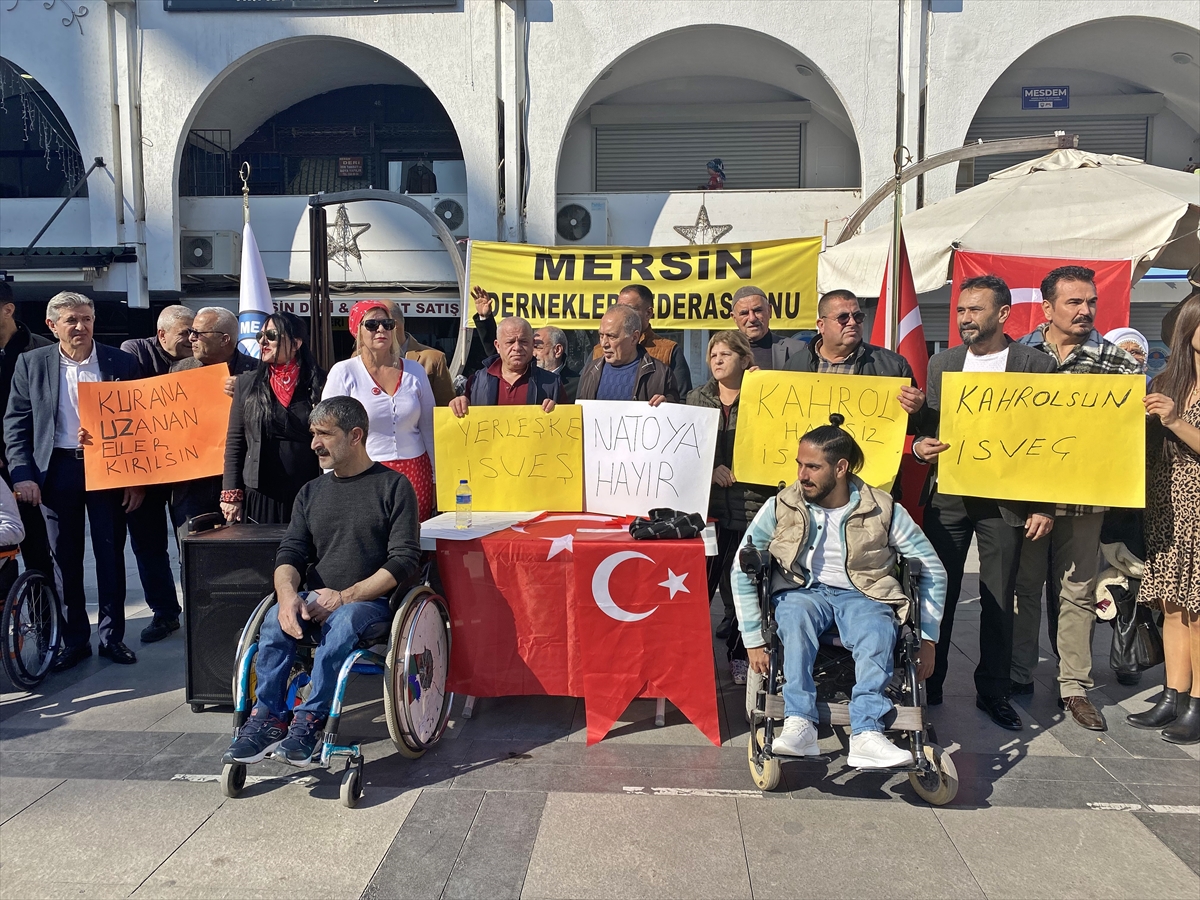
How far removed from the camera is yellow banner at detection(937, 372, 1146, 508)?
4.02m

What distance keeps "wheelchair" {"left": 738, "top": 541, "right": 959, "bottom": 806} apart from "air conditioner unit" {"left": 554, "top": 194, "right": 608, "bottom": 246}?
36.9 feet

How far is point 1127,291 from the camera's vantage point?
722cm

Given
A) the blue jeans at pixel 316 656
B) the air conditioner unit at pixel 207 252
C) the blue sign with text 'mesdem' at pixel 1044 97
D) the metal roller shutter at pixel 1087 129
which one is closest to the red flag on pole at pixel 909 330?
the blue jeans at pixel 316 656

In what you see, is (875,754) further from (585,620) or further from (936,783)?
(585,620)

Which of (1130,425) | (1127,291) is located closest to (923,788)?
(1130,425)

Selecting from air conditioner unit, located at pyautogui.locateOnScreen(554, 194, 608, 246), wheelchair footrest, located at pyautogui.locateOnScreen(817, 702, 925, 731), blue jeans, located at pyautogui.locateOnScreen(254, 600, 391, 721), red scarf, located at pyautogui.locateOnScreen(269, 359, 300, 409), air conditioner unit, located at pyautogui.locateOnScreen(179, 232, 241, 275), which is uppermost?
air conditioner unit, located at pyautogui.locateOnScreen(554, 194, 608, 246)

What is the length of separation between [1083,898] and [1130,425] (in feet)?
6.84

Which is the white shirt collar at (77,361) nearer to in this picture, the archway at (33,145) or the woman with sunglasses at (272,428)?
the woman with sunglasses at (272,428)

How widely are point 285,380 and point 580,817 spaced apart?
8.72 feet

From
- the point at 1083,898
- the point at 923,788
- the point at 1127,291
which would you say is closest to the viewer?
the point at 1083,898

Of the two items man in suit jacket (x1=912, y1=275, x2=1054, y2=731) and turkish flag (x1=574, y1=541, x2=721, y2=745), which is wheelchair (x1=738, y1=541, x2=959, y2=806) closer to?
turkish flag (x1=574, y1=541, x2=721, y2=745)

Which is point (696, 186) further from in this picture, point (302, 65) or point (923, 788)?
point (923, 788)

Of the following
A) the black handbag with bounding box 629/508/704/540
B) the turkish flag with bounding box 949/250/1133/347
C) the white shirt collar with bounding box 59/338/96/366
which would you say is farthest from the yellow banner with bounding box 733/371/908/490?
the white shirt collar with bounding box 59/338/96/366

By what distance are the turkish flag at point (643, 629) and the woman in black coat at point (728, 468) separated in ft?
1.75
